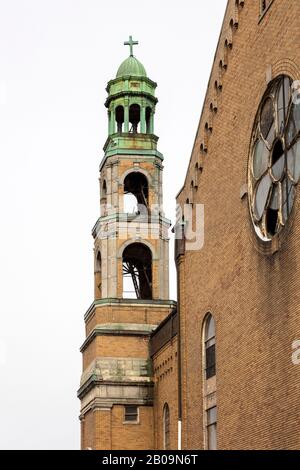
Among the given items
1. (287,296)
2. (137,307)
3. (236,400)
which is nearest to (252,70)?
(287,296)

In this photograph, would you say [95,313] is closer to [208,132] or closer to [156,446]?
[156,446]

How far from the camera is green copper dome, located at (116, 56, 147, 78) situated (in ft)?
152

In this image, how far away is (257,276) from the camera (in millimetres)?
26656

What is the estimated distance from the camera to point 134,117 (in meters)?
47.1

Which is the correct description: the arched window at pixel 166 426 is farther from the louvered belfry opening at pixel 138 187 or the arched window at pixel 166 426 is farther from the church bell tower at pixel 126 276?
the louvered belfry opening at pixel 138 187

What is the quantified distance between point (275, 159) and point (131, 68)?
20474 millimetres

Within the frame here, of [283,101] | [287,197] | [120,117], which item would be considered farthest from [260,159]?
[120,117]

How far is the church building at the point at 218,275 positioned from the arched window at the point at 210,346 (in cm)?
6

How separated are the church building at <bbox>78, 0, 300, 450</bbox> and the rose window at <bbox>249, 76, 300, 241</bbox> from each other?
50 mm

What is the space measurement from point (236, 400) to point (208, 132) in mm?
8256

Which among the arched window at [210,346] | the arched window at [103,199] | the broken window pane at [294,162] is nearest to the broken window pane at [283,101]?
the broken window pane at [294,162]

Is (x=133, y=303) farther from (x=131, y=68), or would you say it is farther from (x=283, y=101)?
(x=283, y=101)

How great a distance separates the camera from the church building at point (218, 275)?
83.6 feet

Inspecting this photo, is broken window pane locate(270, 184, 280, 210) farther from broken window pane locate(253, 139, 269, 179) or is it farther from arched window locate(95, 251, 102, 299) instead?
arched window locate(95, 251, 102, 299)
